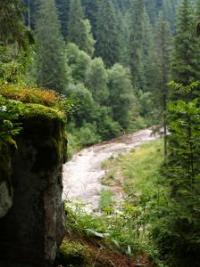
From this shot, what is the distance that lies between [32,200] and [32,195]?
2.6 inches

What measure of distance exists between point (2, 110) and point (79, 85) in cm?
5131

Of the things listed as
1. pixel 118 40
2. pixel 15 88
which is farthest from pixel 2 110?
pixel 118 40

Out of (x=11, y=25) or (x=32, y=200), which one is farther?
(x=11, y=25)

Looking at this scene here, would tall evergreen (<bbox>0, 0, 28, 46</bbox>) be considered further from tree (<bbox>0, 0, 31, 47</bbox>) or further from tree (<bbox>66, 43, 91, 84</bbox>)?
tree (<bbox>66, 43, 91, 84</bbox>)

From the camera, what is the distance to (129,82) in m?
64.7

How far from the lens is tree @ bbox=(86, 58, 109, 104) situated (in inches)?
2393

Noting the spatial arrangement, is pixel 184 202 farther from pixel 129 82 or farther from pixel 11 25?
pixel 129 82

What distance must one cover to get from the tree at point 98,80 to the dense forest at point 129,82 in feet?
0.41

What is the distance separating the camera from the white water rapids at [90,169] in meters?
29.4

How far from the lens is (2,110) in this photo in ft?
18.1

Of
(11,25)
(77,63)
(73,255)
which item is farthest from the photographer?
(77,63)

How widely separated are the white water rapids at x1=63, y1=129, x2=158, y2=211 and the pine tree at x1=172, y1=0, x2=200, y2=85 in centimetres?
867

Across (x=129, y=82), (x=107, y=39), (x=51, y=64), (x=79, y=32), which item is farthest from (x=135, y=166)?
(x=107, y=39)

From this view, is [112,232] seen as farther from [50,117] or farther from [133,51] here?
[133,51]
